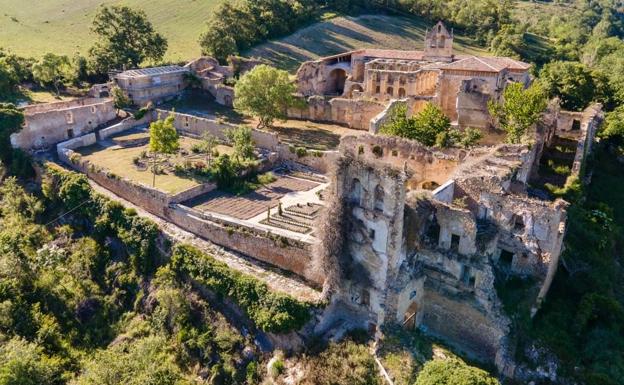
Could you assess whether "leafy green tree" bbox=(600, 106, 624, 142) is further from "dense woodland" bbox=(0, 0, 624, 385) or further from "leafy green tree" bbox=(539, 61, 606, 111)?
"leafy green tree" bbox=(539, 61, 606, 111)

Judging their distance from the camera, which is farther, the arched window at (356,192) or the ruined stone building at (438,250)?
the arched window at (356,192)

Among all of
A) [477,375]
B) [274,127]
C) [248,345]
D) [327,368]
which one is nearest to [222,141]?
[274,127]

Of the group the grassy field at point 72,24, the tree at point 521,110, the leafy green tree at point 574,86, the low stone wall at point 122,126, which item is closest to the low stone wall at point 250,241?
the low stone wall at point 122,126

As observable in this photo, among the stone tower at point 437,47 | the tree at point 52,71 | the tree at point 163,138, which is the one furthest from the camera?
the stone tower at point 437,47

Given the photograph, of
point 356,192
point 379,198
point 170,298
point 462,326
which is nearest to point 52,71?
point 170,298

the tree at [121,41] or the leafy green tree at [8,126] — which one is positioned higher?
the tree at [121,41]

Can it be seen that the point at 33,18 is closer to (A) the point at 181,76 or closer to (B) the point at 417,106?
(A) the point at 181,76

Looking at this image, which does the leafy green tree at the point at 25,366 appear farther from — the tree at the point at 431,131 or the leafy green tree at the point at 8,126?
the tree at the point at 431,131

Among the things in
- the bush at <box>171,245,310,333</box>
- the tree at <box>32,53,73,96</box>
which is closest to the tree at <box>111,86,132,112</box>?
the tree at <box>32,53,73,96</box>
